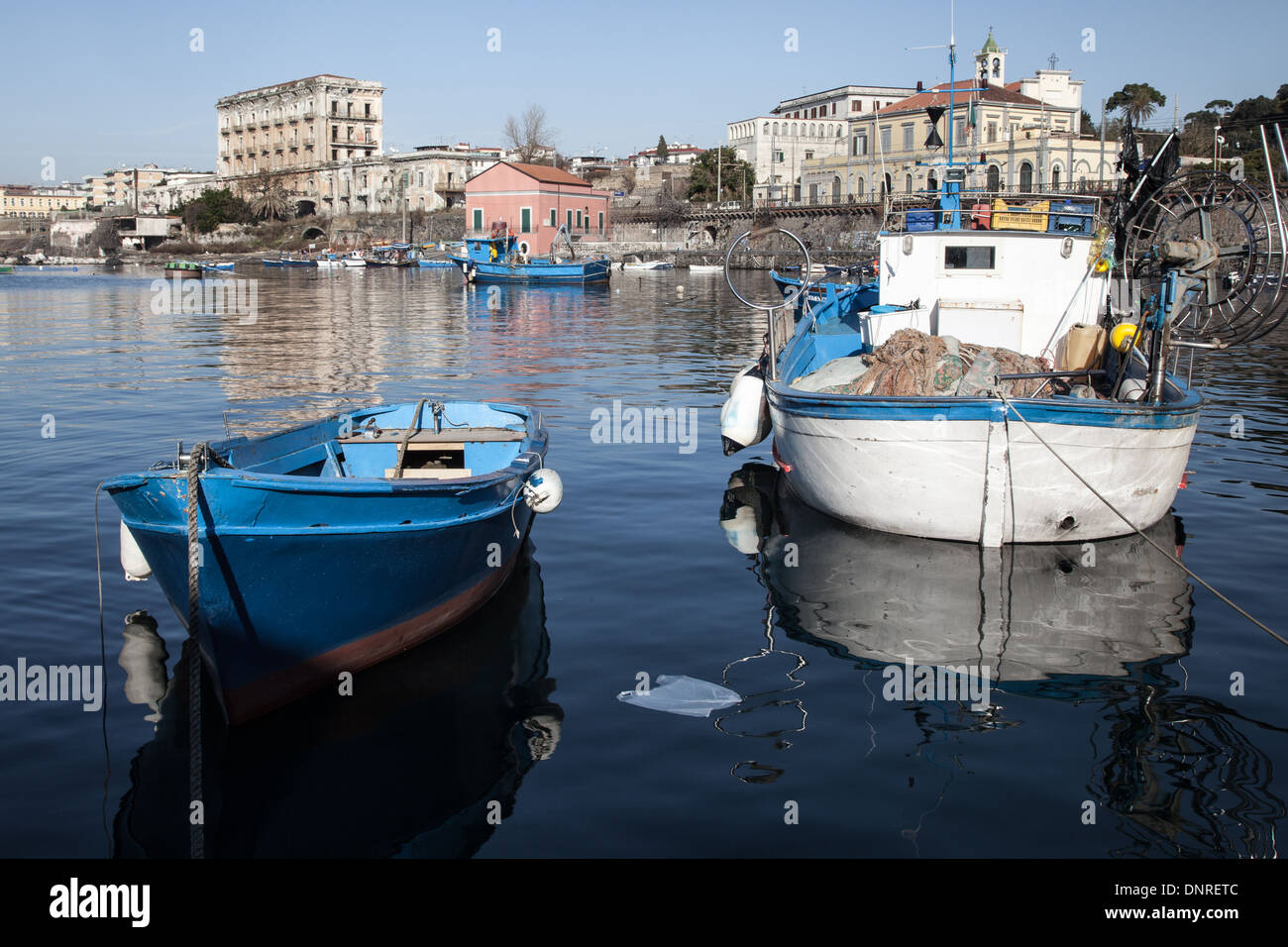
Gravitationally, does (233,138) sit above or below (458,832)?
above

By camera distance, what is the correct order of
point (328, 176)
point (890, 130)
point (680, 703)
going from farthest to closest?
point (328, 176), point (890, 130), point (680, 703)

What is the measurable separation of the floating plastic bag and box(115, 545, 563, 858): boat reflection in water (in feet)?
1.98

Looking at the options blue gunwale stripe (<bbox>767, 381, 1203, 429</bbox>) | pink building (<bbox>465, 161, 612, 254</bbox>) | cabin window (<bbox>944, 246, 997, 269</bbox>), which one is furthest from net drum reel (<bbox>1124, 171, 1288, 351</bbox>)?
pink building (<bbox>465, 161, 612, 254</bbox>)

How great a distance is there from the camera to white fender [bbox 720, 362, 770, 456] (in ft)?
47.4

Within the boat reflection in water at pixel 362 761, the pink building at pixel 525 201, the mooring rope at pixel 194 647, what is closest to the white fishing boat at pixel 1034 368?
the boat reflection in water at pixel 362 761

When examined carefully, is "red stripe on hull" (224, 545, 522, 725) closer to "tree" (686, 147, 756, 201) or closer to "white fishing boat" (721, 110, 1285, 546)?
"white fishing boat" (721, 110, 1285, 546)

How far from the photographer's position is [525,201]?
83.6 meters

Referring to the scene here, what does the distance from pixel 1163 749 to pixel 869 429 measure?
4.28 meters

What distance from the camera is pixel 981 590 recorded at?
901 centimetres

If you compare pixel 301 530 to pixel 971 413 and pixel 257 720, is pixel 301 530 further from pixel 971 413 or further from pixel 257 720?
pixel 971 413

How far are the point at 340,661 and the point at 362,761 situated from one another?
3.41 feet

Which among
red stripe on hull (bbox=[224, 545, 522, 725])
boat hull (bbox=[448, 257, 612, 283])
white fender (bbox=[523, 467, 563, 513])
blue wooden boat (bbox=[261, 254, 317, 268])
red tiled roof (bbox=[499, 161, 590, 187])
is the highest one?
red tiled roof (bbox=[499, 161, 590, 187])

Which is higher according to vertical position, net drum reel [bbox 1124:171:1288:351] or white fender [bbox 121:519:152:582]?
net drum reel [bbox 1124:171:1288:351]
